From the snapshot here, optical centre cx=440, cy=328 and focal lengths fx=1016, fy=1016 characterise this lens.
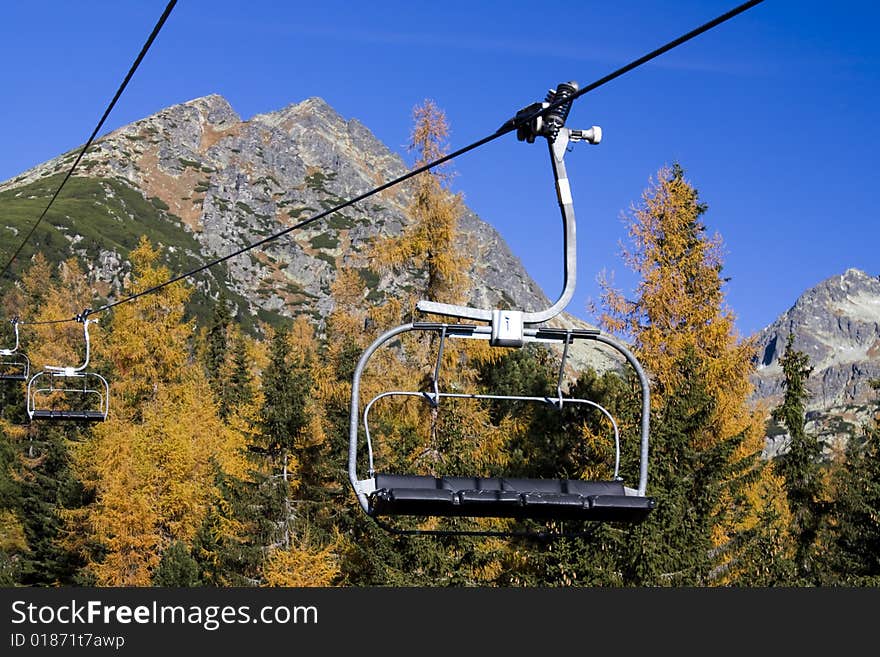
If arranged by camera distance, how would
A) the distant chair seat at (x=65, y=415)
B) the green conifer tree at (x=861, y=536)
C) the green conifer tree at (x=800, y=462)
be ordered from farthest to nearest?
the green conifer tree at (x=800, y=462)
the green conifer tree at (x=861, y=536)
the distant chair seat at (x=65, y=415)

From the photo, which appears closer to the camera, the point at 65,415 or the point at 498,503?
the point at 498,503

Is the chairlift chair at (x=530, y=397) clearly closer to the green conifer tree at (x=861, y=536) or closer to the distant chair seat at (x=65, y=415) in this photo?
the distant chair seat at (x=65, y=415)

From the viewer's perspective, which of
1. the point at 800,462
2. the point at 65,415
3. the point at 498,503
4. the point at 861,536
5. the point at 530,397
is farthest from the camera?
the point at 800,462

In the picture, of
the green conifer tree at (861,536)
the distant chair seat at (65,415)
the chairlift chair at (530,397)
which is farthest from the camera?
the green conifer tree at (861,536)

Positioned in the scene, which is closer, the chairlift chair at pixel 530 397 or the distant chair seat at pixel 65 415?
the chairlift chair at pixel 530 397

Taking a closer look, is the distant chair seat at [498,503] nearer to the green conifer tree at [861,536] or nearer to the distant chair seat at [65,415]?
the distant chair seat at [65,415]

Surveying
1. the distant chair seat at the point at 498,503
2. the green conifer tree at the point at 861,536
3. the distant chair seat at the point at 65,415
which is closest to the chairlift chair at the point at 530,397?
the distant chair seat at the point at 498,503

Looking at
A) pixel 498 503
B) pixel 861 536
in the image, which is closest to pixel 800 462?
pixel 861 536

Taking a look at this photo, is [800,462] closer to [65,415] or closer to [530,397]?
[65,415]

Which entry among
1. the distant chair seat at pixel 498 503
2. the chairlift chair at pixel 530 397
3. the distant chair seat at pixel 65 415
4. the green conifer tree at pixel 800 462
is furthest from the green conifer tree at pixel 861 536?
the chairlift chair at pixel 530 397

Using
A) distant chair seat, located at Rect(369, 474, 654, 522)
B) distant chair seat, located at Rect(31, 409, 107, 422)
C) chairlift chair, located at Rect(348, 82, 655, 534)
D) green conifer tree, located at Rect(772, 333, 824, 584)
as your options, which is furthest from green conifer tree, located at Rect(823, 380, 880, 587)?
chairlift chair, located at Rect(348, 82, 655, 534)

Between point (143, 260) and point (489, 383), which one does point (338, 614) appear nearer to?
point (489, 383)

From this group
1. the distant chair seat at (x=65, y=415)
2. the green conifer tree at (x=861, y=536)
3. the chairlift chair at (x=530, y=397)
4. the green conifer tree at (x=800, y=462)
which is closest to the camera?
the chairlift chair at (x=530, y=397)

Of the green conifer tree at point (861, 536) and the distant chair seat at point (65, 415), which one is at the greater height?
the distant chair seat at point (65, 415)
